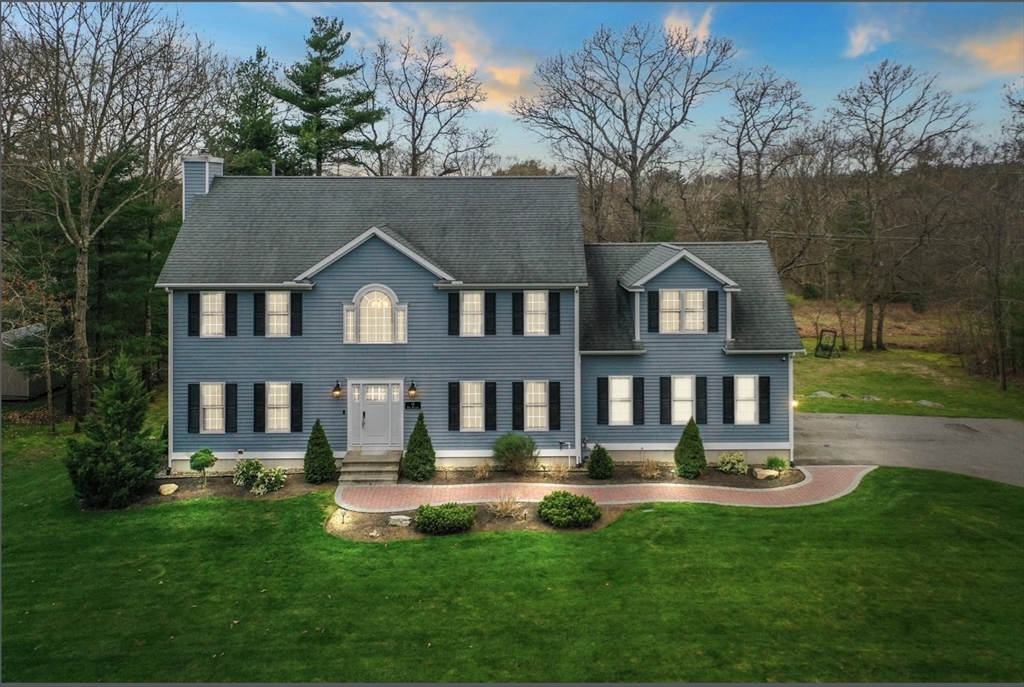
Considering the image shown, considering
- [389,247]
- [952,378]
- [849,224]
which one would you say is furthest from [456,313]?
[849,224]

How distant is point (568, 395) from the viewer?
2002 centimetres

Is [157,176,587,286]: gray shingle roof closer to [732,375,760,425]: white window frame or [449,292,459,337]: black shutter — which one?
[449,292,459,337]: black shutter

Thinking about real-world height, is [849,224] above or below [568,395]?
above

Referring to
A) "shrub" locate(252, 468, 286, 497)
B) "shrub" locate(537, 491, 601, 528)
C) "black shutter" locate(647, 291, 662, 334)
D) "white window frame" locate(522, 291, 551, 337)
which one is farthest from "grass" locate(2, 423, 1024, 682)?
"white window frame" locate(522, 291, 551, 337)

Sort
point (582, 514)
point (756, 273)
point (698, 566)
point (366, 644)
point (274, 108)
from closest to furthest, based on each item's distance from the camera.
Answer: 1. point (366, 644)
2. point (698, 566)
3. point (582, 514)
4. point (756, 273)
5. point (274, 108)

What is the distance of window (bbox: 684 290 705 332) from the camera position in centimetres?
2045

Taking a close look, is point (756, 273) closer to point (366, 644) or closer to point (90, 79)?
point (366, 644)

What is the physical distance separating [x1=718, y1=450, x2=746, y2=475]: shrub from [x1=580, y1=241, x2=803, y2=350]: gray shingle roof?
346 cm

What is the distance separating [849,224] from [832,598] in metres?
43.5

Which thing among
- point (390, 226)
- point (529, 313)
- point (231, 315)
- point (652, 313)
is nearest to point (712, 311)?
point (652, 313)

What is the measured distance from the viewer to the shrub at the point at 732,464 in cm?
1956

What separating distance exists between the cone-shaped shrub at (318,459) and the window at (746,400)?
12.9 meters

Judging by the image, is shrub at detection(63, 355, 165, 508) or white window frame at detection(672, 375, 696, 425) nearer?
shrub at detection(63, 355, 165, 508)

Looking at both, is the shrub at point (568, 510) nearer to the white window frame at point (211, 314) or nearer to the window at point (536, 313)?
the window at point (536, 313)
